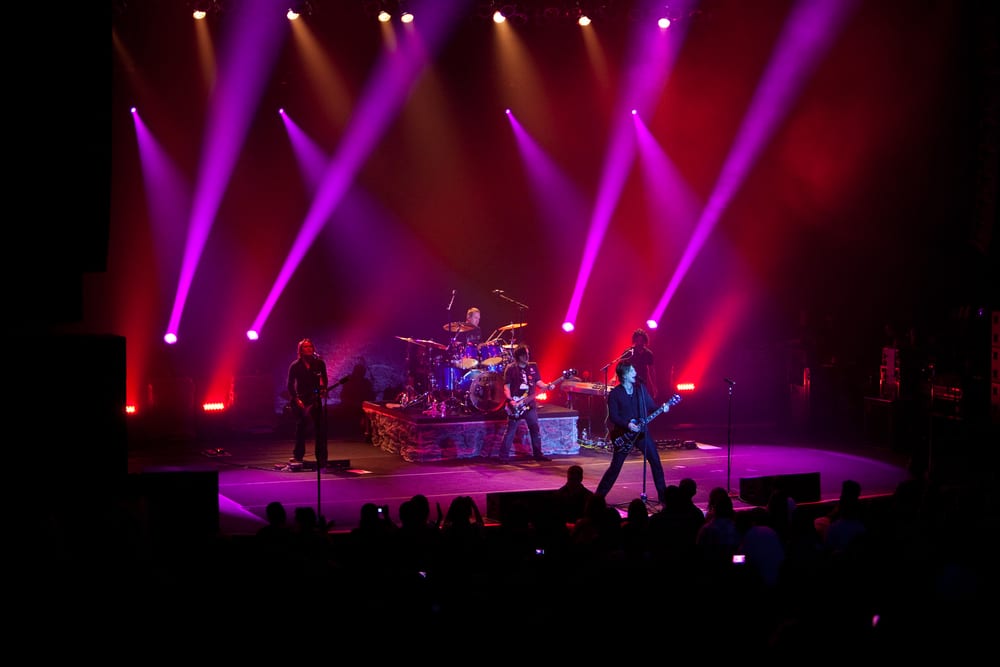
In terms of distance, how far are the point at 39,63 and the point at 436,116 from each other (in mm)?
12414

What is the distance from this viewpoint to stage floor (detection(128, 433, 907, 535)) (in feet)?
36.0

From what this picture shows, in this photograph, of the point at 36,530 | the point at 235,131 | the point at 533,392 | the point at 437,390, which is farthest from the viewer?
the point at 235,131

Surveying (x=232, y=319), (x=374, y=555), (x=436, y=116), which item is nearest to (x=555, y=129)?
(x=436, y=116)

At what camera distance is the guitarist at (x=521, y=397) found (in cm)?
1348

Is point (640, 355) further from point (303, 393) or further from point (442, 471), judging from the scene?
point (303, 393)

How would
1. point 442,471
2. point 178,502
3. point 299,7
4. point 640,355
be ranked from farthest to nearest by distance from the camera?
point 299,7
point 640,355
point 442,471
point 178,502

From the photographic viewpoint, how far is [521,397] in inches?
532

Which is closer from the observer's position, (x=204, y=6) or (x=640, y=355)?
(x=640, y=355)

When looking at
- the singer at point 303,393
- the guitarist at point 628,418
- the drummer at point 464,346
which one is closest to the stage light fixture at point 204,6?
the singer at point 303,393

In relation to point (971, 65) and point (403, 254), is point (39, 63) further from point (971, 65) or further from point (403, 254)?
point (971, 65)

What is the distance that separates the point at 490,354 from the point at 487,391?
1.40 m

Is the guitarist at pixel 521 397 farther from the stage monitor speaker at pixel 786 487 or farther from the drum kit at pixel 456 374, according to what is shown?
the stage monitor speaker at pixel 786 487

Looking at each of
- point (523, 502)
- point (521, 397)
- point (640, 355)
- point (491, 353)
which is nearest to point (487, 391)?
point (521, 397)

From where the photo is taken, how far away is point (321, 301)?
57.4 feet
